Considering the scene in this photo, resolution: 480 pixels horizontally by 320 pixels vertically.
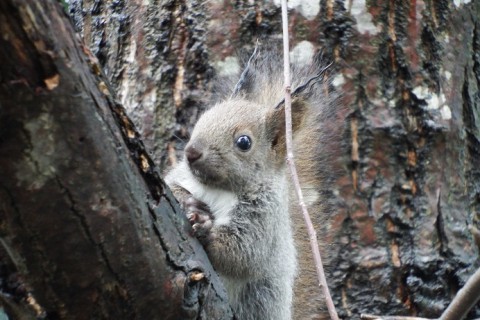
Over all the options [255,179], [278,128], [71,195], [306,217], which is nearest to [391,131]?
[278,128]

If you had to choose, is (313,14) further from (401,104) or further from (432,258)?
(432,258)

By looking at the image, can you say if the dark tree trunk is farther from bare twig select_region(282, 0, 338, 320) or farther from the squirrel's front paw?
bare twig select_region(282, 0, 338, 320)

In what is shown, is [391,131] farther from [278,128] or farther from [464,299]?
[464,299]

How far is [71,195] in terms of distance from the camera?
134 centimetres

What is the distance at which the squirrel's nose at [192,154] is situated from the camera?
2.44m

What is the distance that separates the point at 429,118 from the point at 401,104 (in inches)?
4.5

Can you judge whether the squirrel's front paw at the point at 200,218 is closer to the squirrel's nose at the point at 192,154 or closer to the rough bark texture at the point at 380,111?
the squirrel's nose at the point at 192,154

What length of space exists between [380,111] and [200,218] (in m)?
0.82

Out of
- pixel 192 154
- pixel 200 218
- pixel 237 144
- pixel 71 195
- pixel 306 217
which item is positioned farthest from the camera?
pixel 237 144

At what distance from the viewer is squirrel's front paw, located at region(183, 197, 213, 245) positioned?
7.18 ft

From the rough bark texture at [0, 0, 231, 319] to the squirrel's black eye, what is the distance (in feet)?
3.07

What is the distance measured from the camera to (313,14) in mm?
2688

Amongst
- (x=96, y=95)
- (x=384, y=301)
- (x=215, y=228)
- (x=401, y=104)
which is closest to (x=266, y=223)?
(x=215, y=228)

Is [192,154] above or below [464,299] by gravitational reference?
above
